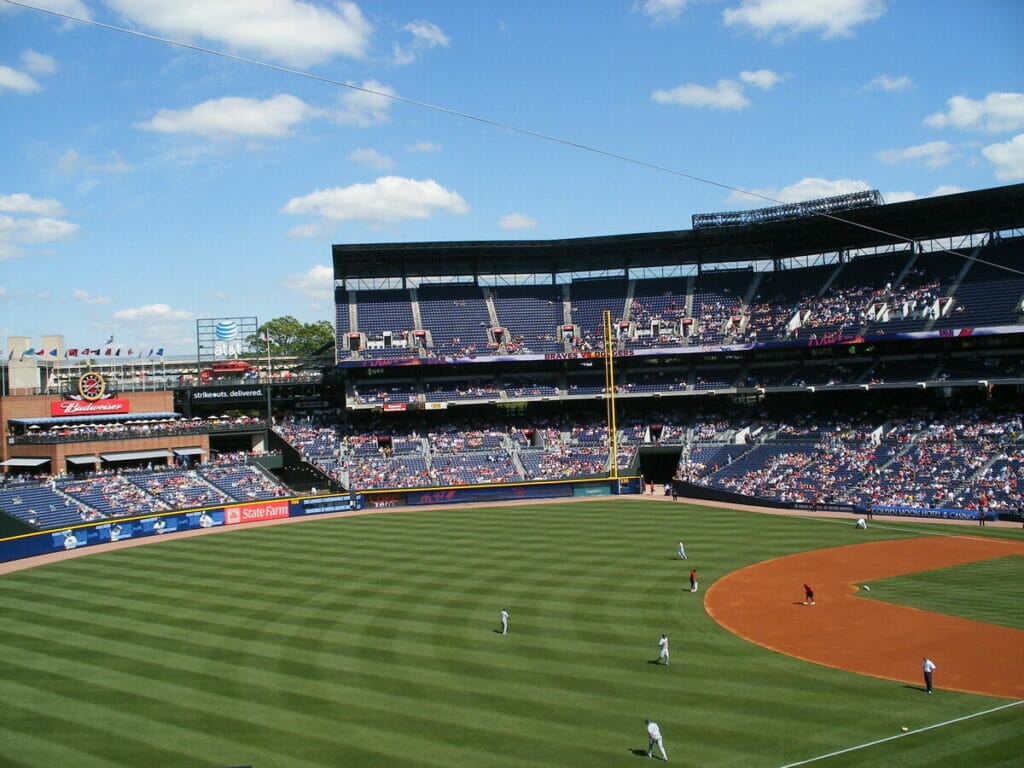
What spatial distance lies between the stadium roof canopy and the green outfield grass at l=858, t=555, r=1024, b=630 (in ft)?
114

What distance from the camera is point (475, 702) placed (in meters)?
20.6

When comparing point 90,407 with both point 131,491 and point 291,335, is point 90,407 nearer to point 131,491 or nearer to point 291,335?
point 131,491

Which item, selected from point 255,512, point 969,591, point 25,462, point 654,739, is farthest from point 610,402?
point 654,739

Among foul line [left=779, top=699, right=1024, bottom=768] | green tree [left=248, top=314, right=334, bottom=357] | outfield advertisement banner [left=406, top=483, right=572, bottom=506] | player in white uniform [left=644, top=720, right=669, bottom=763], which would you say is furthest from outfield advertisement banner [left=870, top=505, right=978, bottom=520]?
green tree [left=248, top=314, right=334, bottom=357]

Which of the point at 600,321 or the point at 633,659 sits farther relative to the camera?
the point at 600,321


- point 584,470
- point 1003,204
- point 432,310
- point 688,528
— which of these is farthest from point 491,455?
point 1003,204

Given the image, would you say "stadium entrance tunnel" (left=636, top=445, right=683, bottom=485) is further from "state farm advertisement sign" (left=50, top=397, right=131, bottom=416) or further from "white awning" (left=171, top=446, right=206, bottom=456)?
"state farm advertisement sign" (left=50, top=397, right=131, bottom=416)

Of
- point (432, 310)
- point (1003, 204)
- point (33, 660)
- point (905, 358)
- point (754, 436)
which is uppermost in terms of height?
point (1003, 204)

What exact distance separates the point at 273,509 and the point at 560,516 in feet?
65.4

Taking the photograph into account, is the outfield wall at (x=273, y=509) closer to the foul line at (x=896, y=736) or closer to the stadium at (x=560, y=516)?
the stadium at (x=560, y=516)

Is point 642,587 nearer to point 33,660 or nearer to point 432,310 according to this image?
point 33,660

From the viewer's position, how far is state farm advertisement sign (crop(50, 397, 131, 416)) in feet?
201

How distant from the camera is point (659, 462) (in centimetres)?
6844

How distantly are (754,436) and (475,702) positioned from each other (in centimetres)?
4817
